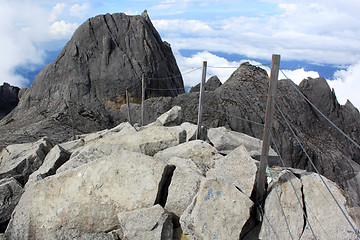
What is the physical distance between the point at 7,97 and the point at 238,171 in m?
42.4

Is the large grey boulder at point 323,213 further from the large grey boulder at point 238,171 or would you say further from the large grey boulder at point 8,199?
the large grey boulder at point 8,199

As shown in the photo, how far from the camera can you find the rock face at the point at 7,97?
39469mm

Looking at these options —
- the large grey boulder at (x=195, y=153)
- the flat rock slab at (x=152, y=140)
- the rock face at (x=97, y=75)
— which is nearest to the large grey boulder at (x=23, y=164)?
the flat rock slab at (x=152, y=140)

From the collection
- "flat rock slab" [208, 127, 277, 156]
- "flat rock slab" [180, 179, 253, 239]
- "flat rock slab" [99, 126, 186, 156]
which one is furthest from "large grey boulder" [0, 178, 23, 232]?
"flat rock slab" [208, 127, 277, 156]

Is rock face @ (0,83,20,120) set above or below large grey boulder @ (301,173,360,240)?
below

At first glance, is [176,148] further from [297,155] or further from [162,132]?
[297,155]

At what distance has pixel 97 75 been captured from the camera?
67.2 ft

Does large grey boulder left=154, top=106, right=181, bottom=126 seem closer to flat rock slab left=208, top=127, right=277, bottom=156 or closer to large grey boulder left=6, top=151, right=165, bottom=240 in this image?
flat rock slab left=208, top=127, right=277, bottom=156

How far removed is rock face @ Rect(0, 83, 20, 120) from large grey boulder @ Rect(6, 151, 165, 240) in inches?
1547

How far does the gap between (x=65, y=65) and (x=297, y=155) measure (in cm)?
1687

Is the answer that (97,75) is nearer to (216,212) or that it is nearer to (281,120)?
(281,120)

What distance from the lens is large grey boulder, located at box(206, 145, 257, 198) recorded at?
19.1 ft

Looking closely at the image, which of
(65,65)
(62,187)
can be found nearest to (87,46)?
(65,65)

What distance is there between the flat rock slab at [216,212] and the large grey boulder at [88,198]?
917mm
